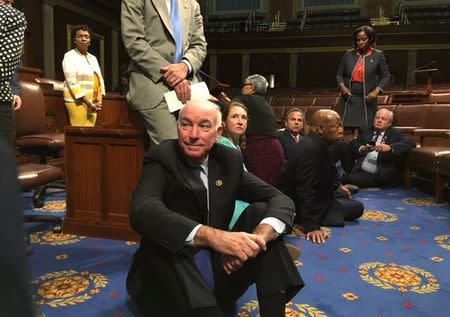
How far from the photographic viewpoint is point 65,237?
226cm

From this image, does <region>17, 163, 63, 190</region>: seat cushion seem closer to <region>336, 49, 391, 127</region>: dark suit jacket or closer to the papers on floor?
the papers on floor

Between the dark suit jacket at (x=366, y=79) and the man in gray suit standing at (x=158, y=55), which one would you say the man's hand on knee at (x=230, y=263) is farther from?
the dark suit jacket at (x=366, y=79)

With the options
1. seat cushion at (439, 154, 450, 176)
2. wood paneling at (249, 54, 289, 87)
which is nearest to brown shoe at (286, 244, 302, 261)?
seat cushion at (439, 154, 450, 176)

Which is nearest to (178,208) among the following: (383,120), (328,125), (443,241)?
(328,125)

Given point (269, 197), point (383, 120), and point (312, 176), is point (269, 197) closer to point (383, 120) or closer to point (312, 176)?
point (312, 176)

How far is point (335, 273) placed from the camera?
183cm

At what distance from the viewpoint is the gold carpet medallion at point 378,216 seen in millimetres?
2762

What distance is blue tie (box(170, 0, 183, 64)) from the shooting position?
1771 millimetres

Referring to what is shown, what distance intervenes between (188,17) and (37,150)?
1.74 meters

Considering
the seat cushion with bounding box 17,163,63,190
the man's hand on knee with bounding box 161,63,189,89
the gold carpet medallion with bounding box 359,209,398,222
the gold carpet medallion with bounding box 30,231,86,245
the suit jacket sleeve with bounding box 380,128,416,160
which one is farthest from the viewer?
the suit jacket sleeve with bounding box 380,128,416,160

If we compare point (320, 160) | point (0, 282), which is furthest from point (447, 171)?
point (0, 282)

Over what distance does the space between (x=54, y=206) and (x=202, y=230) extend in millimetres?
2156

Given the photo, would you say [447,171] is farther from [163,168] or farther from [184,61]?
[163,168]

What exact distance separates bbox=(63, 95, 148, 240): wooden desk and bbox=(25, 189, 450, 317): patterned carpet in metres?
0.09
